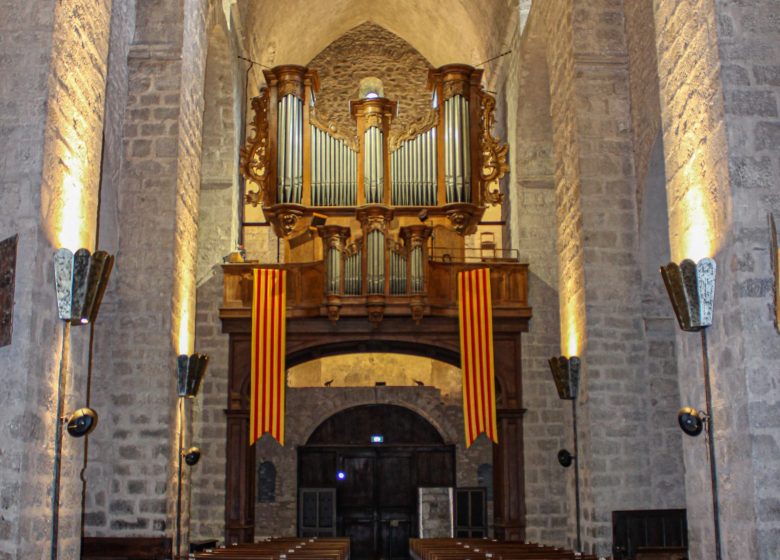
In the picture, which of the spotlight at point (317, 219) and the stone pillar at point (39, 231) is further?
the spotlight at point (317, 219)

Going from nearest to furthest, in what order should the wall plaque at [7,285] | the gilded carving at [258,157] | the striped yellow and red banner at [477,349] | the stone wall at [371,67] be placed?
the wall plaque at [7,285] < the striped yellow and red banner at [477,349] < the gilded carving at [258,157] < the stone wall at [371,67]

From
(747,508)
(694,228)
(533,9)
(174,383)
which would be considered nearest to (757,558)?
(747,508)

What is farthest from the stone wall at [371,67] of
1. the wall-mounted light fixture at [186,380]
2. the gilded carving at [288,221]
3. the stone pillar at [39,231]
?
the stone pillar at [39,231]

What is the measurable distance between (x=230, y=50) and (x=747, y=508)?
13.0m

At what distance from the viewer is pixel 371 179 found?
16641 mm

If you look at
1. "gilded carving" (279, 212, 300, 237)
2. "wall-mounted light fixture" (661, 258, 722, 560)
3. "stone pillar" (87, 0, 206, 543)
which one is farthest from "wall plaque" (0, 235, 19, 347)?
"gilded carving" (279, 212, 300, 237)

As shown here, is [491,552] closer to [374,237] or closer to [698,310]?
[698,310]

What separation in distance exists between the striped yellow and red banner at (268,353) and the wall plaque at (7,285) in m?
8.48

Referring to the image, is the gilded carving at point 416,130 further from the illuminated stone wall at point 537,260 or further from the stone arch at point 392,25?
the stone arch at point 392,25

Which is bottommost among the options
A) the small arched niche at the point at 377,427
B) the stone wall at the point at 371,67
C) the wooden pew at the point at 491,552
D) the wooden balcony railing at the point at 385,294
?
the wooden pew at the point at 491,552

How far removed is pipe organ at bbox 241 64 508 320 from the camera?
15805mm

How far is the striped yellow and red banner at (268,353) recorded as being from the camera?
15242 mm

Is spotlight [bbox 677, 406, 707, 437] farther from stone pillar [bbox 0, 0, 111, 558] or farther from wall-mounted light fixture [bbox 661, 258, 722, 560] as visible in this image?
stone pillar [bbox 0, 0, 111, 558]

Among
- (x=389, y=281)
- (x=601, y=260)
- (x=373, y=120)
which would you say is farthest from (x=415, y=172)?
(x=601, y=260)
